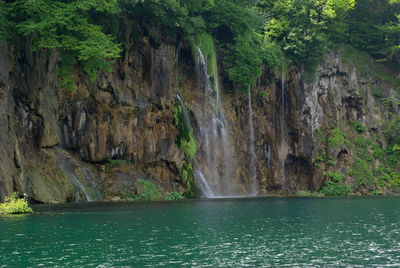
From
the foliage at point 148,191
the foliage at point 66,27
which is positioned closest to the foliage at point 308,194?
the foliage at point 148,191

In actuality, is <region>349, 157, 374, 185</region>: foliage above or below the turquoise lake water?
above

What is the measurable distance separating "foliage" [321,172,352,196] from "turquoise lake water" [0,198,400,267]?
85.5 feet

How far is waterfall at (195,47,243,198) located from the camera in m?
49.4

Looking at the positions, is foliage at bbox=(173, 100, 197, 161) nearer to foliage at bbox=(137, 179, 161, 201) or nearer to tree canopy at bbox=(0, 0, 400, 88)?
foliage at bbox=(137, 179, 161, 201)

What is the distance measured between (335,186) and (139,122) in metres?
23.7

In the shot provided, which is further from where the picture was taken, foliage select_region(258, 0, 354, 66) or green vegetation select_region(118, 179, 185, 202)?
foliage select_region(258, 0, 354, 66)

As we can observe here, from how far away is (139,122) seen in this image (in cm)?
4503

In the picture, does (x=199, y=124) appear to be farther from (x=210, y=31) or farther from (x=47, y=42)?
(x=47, y=42)

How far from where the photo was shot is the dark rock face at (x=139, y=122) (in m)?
36.3

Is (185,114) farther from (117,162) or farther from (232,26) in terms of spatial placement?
(232,26)

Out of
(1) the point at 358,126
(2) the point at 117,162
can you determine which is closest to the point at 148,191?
(2) the point at 117,162

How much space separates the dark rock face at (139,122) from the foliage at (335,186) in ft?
2.79

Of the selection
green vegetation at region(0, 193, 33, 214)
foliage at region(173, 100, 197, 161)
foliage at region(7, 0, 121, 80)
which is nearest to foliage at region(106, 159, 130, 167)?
foliage at region(173, 100, 197, 161)

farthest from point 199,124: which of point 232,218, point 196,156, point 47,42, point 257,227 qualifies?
point 257,227
